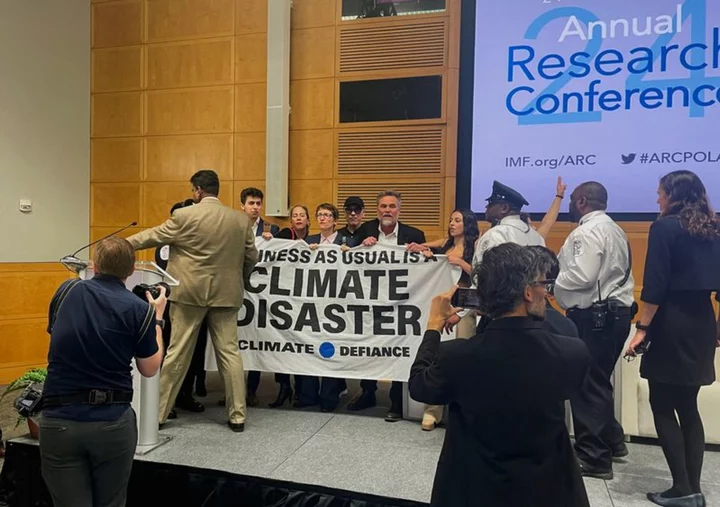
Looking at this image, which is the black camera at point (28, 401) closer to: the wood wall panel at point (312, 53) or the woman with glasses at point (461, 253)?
the woman with glasses at point (461, 253)

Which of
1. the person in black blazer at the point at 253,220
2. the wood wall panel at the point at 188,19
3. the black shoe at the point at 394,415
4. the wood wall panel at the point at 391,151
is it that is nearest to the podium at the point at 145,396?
the person in black blazer at the point at 253,220

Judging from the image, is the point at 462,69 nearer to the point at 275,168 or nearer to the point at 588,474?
the point at 275,168

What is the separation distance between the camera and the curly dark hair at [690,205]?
228 cm

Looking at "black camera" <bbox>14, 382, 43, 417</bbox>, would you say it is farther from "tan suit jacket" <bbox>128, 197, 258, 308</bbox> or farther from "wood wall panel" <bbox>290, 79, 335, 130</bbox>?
"wood wall panel" <bbox>290, 79, 335, 130</bbox>

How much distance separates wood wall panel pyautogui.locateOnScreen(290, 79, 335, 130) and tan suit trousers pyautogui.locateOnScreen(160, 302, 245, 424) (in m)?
2.57

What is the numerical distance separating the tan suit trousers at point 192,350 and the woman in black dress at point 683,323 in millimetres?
2173

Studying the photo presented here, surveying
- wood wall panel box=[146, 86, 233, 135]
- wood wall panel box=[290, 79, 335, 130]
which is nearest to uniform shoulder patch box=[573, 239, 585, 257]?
wood wall panel box=[290, 79, 335, 130]

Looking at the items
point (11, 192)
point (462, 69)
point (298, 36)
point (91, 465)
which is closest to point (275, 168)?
point (298, 36)

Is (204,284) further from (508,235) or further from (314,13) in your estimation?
(314,13)

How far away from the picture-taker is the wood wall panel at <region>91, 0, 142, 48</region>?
5668mm

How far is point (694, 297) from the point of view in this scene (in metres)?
2.31

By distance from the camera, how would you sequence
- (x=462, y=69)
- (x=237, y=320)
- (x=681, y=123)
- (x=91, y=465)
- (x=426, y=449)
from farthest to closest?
(x=462, y=69)
(x=681, y=123)
(x=237, y=320)
(x=426, y=449)
(x=91, y=465)

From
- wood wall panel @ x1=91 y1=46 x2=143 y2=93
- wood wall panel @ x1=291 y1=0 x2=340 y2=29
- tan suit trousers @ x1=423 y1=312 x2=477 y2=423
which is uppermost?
wood wall panel @ x1=291 y1=0 x2=340 y2=29

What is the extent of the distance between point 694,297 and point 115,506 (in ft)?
7.96
